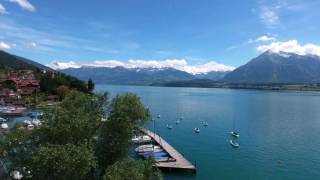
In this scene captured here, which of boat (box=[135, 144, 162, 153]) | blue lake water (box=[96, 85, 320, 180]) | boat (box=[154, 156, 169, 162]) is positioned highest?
boat (box=[135, 144, 162, 153])

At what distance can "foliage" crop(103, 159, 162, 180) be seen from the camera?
1375 inches

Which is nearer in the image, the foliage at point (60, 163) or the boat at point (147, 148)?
the foliage at point (60, 163)

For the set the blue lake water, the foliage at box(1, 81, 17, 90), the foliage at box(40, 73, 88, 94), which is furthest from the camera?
the foliage at box(1, 81, 17, 90)

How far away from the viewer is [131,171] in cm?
3591

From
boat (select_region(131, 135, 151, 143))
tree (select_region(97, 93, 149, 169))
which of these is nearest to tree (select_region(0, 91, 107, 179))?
tree (select_region(97, 93, 149, 169))

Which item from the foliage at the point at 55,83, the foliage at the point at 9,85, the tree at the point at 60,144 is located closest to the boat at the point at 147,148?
the tree at the point at 60,144

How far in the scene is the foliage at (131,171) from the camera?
3494 cm

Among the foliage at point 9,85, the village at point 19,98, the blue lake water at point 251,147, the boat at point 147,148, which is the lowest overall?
the blue lake water at point 251,147

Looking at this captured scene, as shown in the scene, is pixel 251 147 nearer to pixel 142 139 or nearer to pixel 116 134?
pixel 142 139

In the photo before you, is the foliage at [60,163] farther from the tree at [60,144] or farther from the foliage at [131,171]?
the foliage at [131,171]

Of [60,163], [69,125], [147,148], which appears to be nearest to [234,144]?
[147,148]

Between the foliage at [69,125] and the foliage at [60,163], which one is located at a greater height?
the foliage at [69,125]

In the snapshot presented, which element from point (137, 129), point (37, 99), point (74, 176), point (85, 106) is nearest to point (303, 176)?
point (137, 129)

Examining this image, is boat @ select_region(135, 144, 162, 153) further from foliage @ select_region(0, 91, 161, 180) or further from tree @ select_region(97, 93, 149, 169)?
tree @ select_region(97, 93, 149, 169)
